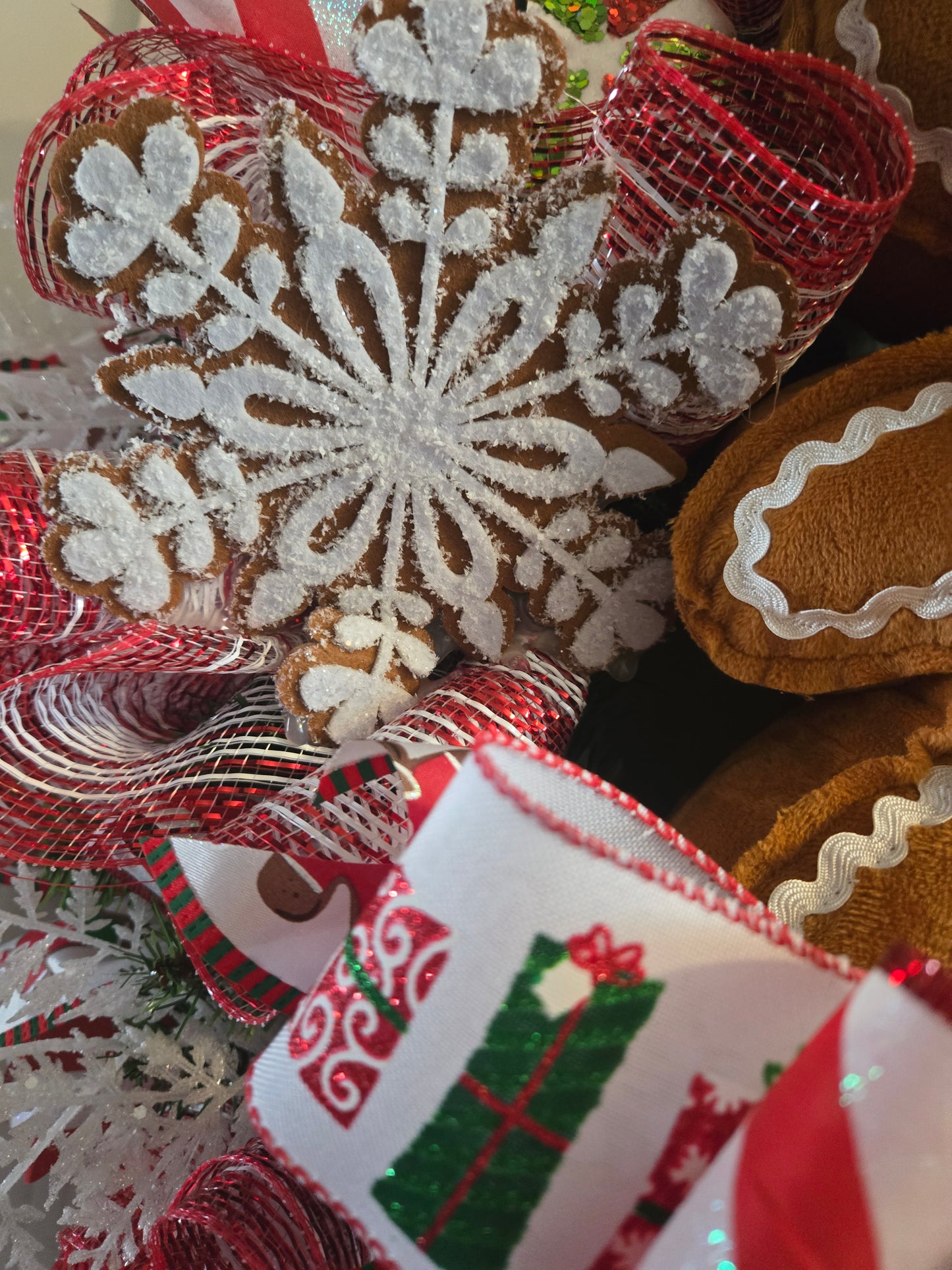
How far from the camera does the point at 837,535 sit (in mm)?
385

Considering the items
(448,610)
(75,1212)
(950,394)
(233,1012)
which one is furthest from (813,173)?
(75,1212)

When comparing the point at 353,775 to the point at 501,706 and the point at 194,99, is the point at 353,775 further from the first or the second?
the point at 194,99

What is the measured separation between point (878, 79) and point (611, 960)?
0.42 meters

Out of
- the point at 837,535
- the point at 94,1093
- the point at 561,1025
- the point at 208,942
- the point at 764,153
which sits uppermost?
the point at 764,153

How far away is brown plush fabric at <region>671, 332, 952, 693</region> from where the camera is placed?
38 centimetres

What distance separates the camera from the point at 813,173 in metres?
0.43

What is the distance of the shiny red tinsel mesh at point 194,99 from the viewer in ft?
1.46

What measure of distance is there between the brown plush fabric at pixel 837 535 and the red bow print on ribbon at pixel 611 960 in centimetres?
21

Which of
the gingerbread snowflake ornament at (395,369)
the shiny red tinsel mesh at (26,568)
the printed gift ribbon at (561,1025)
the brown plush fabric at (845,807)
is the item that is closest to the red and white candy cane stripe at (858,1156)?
the printed gift ribbon at (561,1025)

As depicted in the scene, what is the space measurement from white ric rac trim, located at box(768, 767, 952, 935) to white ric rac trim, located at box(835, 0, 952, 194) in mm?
301

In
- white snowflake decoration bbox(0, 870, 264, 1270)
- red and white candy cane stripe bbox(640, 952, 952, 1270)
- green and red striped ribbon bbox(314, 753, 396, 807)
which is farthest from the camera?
white snowflake decoration bbox(0, 870, 264, 1270)

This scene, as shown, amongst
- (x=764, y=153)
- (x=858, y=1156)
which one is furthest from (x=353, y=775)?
(x=764, y=153)

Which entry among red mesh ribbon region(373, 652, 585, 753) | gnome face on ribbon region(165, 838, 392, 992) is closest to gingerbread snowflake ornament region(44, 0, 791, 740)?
red mesh ribbon region(373, 652, 585, 753)

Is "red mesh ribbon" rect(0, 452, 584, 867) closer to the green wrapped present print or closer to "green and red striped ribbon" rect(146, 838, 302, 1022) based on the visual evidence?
"green and red striped ribbon" rect(146, 838, 302, 1022)
